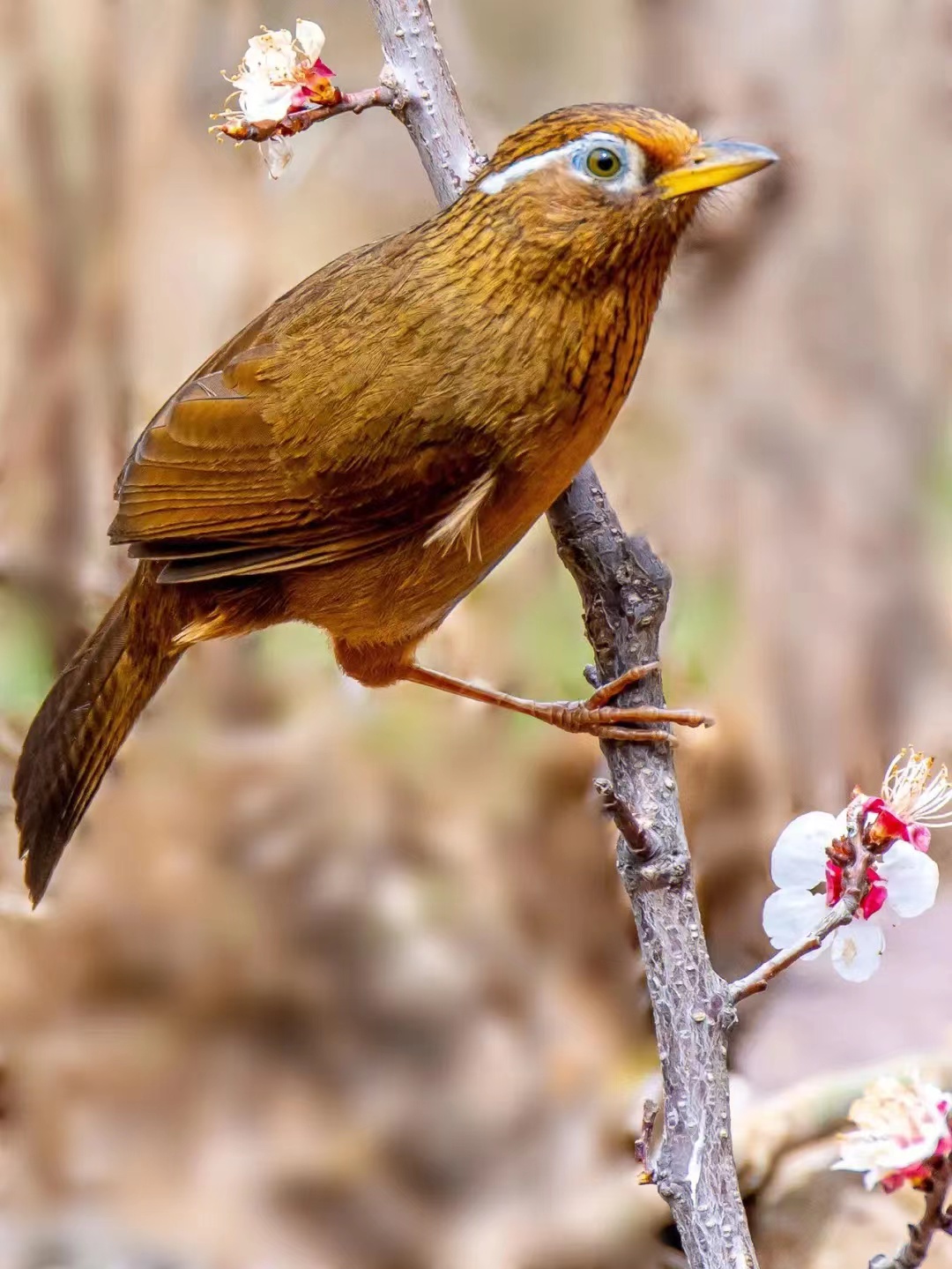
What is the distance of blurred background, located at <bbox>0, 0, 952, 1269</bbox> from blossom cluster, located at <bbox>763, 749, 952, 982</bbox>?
1625mm

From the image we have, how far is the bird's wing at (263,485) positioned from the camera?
7.00 ft

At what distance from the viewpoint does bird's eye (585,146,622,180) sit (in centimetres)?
188

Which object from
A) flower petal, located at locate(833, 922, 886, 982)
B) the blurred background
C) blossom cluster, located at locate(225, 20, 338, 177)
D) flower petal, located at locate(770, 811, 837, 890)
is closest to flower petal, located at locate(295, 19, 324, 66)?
blossom cluster, located at locate(225, 20, 338, 177)

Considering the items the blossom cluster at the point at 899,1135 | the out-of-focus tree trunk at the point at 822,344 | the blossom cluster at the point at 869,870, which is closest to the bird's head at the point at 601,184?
the blossom cluster at the point at 869,870

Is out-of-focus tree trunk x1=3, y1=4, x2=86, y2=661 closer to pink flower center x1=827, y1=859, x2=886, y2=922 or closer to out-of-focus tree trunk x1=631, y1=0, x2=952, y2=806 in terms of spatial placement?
out-of-focus tree trunk x1=631, y1=0, x2=952, y2=806

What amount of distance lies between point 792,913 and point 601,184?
2.89 feet

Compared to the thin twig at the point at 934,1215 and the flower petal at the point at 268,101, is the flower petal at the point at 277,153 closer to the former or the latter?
the flower petal at the point at 268,101

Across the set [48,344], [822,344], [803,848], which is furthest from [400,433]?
[822,344]

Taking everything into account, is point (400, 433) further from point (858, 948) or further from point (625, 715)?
point (858, 948)

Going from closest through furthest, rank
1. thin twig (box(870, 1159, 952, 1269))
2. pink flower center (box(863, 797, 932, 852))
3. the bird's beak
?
thin twig (box(870, 1159, 952, 1269)) → pink flower center (box(863, 797, 932, 852)) → the bird's beak

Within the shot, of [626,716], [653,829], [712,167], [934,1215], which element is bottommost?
[934,1215]

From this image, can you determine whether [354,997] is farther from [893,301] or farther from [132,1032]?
[893,301]

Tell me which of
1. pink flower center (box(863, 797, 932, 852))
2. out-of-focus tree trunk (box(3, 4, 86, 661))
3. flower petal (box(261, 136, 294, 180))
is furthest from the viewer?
out-of-focus tree trunk (box(3, 4, 86, 661))

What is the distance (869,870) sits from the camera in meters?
1.61
